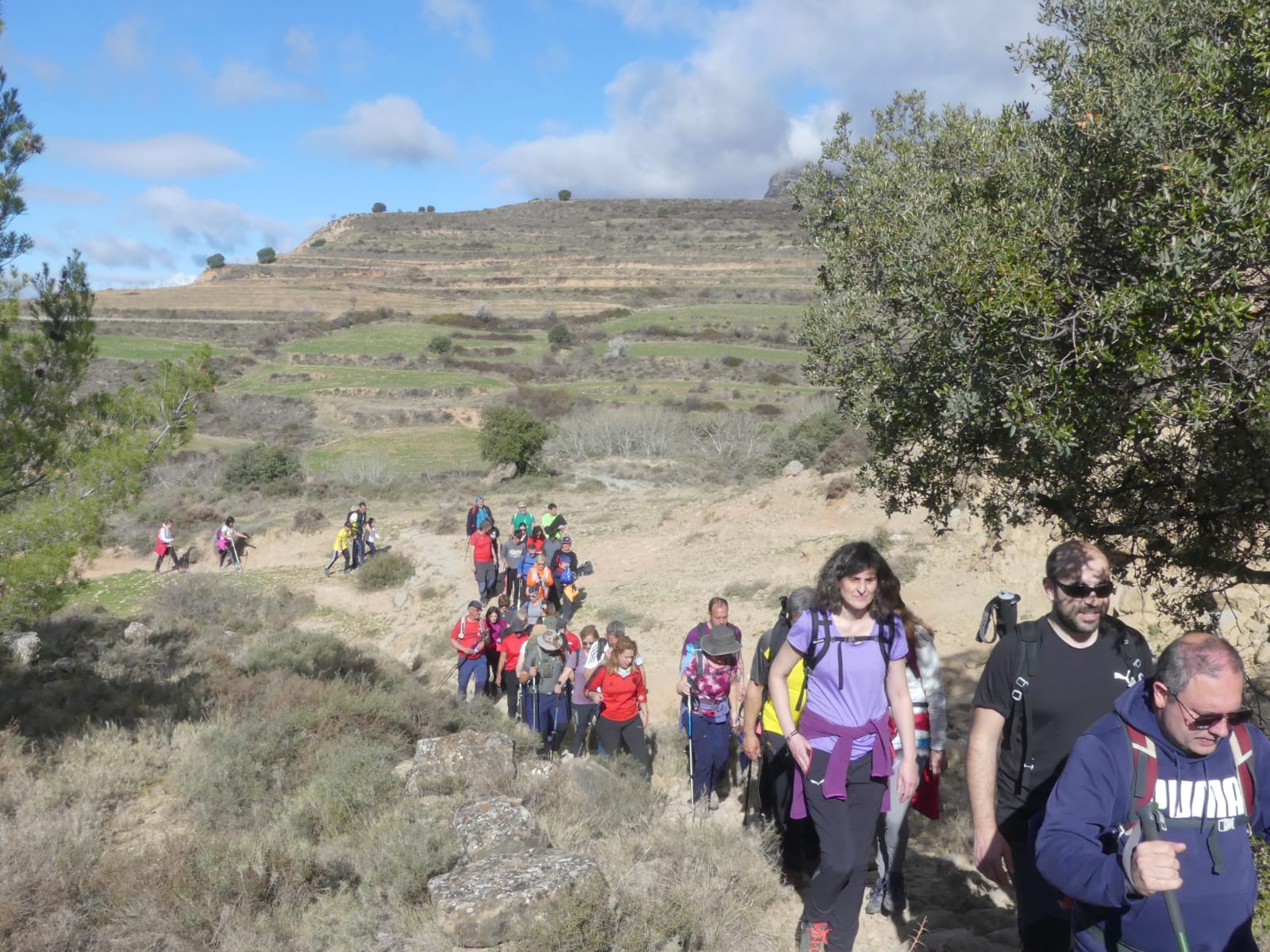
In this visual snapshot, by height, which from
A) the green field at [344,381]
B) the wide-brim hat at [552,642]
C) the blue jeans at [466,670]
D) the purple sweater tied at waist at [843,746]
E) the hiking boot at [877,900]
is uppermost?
the green field at [344,381]

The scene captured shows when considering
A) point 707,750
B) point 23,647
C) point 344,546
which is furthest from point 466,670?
point 344,546

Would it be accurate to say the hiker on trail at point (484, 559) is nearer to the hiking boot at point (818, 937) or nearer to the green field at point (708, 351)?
the hiking boot at point (818, 937)

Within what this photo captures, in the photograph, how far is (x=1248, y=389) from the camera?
12.5 feet

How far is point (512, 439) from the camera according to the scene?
1224 inches

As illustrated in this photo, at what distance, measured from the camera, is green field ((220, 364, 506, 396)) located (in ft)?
171

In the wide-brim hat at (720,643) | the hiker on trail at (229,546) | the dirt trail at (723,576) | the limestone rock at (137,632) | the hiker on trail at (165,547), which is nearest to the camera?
the wide-brim hat at (720,643)

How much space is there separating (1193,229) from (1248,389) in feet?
2.59

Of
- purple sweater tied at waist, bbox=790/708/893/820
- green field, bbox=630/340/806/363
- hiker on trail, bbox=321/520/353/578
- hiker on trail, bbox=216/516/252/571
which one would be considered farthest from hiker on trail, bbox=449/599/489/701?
green field, bbox=630/340/806/363

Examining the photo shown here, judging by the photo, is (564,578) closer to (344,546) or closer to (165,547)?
(344,546)

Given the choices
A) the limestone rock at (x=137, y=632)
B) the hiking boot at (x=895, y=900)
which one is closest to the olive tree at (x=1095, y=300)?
the hiking boot at (x=895, y=900)

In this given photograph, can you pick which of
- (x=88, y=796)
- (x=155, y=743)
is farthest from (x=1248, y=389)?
(x=155, y=743)

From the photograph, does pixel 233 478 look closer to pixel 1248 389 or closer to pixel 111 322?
pixel 1248 389

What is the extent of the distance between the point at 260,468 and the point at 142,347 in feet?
126

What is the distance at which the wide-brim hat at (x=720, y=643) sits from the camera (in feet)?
20.4
